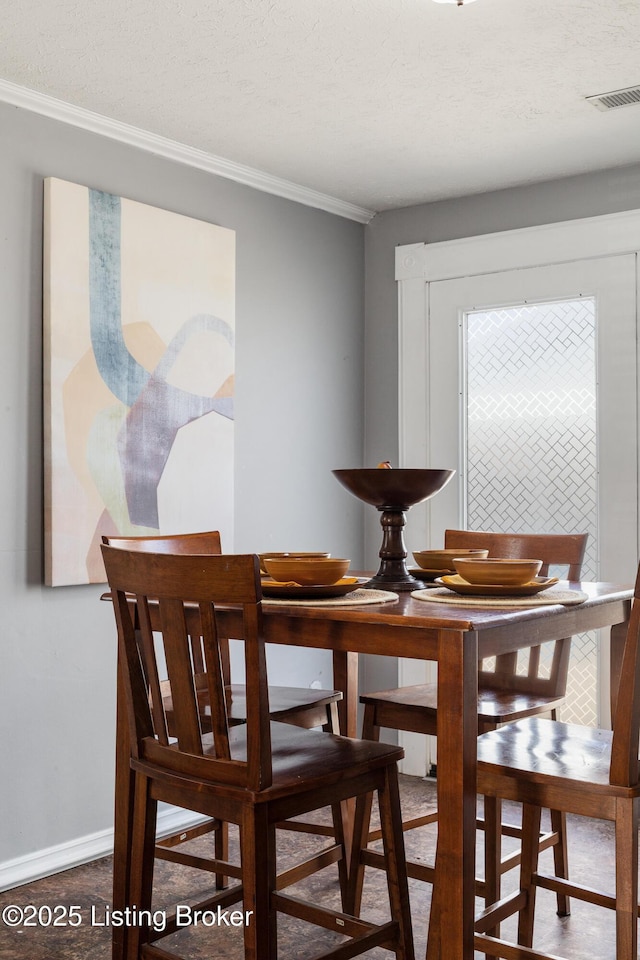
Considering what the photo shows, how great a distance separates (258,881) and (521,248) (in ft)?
9.63

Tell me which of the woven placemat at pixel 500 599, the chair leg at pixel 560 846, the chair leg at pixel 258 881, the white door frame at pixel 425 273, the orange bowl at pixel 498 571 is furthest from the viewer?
the white door frame at pixel 425 273

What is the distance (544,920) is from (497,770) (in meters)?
1.03

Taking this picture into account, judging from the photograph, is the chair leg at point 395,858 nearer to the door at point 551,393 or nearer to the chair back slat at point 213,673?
the chair back slat at point 213,673

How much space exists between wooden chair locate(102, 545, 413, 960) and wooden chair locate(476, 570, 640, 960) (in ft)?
0.74

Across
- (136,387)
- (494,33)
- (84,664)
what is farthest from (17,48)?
(84,664)

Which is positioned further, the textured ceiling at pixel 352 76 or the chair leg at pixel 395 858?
the textured ceiling at pixel 352 76

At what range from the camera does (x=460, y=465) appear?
4.10m

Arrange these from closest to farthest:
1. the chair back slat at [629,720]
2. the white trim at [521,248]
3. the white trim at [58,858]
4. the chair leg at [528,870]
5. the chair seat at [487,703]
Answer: the chair back slat at [629,720]
the chair leg at [528,870]
the chair seat at [487,703]
the white trim at [58,858]
the white trim at [521,248]

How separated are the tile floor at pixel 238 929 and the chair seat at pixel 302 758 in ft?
2.47

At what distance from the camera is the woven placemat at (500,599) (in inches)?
73.8

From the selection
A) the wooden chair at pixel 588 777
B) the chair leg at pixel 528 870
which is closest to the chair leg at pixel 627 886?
the wooden chair at pixel 588 777

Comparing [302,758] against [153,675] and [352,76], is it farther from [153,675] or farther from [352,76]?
[352,76]

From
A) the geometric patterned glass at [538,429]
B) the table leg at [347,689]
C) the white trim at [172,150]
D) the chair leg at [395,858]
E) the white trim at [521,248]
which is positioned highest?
the white trim at [172,150]

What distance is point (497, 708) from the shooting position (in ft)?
8.19
